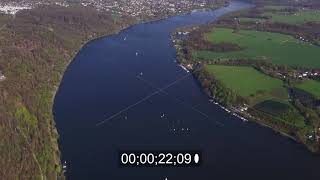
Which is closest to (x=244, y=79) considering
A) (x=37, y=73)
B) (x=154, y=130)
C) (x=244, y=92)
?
(x=244, y=92)

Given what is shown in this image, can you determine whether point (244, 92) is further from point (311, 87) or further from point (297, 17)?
point (297, 17)

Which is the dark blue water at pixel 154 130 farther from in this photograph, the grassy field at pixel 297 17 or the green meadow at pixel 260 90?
the grassy field at pixel 297 17

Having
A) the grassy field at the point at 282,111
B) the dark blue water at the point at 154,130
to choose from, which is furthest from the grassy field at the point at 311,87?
the dark blue water at the point at 154,130

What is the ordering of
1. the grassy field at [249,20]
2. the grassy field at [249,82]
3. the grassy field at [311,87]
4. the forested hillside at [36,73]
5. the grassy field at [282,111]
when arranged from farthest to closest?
the grassy field at [249,20], the grassy field at [311,87], the grassy field at [249,82], the grassy field at [282,111], the forested hillside at [36,73]

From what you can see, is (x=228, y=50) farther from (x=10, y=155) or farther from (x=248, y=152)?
(x=10, y=155)

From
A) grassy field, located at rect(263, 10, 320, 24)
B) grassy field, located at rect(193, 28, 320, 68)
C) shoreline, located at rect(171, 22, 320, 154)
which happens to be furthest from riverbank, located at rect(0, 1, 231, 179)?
grassy field, located at rect(263, 10, 320, 24)

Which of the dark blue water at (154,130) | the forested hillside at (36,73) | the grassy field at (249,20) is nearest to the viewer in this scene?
the forested hillside at (36,73)

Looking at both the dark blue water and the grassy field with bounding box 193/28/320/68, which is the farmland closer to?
the dark blue water
